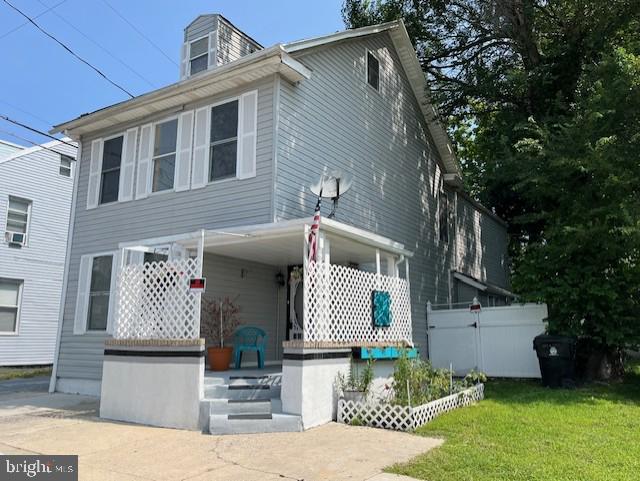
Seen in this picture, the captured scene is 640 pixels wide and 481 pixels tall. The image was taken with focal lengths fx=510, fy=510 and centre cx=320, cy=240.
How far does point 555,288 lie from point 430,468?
255 inches

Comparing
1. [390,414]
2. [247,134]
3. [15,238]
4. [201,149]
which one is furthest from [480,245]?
[15,238]

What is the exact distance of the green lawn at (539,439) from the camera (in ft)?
14.8

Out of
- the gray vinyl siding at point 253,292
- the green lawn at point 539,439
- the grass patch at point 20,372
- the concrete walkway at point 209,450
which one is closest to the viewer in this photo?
the green lawn at point 539,439

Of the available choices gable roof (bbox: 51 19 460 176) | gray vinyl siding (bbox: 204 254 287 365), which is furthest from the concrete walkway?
gable roof (bbox: 51 19 460 176)

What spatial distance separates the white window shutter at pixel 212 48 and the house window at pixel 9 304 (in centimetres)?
1087

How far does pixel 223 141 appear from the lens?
31.7 feet

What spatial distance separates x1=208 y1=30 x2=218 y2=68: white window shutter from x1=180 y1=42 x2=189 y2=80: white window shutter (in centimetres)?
77

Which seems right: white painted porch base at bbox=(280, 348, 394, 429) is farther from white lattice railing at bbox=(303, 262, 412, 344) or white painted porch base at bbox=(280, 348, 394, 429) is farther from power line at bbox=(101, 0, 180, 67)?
power line at bbox=(101, 0, 180, 67)

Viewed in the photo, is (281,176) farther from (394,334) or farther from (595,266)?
(595,266)

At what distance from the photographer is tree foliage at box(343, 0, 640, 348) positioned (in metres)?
9.52

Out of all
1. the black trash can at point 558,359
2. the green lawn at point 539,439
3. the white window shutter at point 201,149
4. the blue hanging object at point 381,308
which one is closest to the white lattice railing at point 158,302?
the white window shutter at point 201,149

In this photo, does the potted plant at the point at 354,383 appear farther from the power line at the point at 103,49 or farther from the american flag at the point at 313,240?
the power line at the point at 103,49

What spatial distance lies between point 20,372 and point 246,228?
1150cm

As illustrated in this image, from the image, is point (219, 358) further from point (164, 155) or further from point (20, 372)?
point (20, 372)
